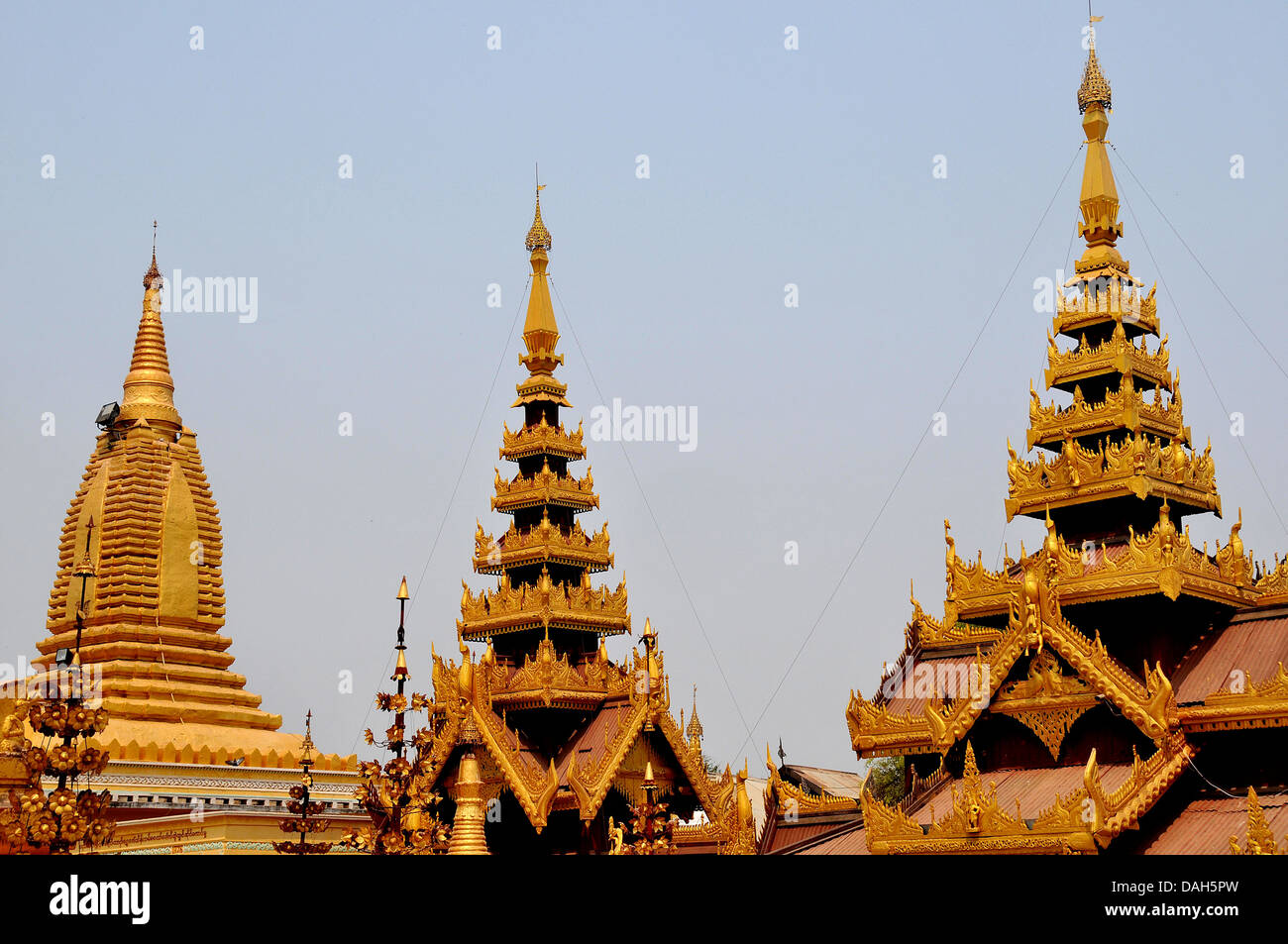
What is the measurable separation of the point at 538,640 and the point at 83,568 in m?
22.5

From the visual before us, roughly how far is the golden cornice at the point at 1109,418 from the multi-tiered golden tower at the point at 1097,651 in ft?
0.14

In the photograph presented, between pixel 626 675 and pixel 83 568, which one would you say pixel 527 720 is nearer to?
pixel 626 675

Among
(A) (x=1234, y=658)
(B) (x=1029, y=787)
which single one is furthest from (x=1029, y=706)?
(A) (x=1234, y=658)

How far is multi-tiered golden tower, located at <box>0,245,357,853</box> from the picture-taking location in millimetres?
53500

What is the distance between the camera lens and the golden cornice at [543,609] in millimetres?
44812

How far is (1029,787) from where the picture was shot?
27.1 meters

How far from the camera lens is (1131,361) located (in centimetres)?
3105

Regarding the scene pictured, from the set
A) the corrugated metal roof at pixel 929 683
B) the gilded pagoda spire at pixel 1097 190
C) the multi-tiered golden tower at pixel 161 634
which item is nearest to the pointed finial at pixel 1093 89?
the gilded pagoda spire at pixel 1097 190

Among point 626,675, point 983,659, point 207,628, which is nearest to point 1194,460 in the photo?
point 983,659

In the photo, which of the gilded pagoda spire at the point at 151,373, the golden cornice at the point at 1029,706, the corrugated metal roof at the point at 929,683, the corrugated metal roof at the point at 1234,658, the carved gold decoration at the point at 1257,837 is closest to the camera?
the carved gold decoration at the point at 1257,837

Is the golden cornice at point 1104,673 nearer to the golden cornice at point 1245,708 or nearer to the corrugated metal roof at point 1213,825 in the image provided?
the golden cornice at point 1245,708

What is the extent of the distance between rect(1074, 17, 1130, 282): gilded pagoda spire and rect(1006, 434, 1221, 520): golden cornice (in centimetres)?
400

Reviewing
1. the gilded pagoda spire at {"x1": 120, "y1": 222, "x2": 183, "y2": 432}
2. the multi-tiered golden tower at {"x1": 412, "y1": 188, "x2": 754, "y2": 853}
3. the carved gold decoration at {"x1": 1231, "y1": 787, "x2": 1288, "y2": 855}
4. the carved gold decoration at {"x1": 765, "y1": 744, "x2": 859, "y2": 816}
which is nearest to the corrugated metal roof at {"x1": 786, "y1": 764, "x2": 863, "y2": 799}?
the multi-tiered golden tower at {"x1": 412, "y1": 188, "x2": 754, "y2": 853}

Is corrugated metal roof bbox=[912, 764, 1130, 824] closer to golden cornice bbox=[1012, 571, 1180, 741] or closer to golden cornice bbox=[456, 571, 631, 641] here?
golden cornice bbox=[1012, 571, 1180, 741]
